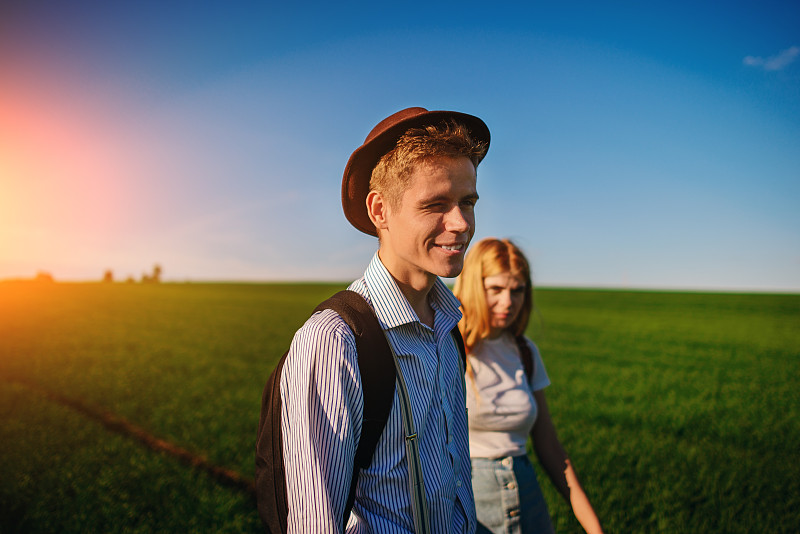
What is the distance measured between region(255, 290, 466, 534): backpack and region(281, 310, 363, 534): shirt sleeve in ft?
0.16

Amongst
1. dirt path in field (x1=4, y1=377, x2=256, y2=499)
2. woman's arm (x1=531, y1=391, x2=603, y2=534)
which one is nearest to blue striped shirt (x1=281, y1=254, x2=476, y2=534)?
woman's arm (x1=531, y1=391, x2=603, y2=534)

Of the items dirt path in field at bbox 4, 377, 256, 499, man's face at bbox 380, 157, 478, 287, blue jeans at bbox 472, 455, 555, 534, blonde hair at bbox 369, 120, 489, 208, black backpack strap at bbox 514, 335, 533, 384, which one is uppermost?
blonde hair at bbox 369, 120, 489, 208

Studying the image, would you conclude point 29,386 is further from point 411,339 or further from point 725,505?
point 725,505

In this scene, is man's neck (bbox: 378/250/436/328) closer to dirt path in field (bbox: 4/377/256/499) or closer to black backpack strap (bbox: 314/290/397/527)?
black backpack strap (bbox: 314/290/397/527)

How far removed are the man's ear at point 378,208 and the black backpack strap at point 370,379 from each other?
15.4 inches

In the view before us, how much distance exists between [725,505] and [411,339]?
609 centimetres

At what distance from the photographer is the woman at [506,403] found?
2.61 metres

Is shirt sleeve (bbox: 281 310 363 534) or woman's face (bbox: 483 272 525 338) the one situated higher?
woman's face (bbox: 483 272 525 338)

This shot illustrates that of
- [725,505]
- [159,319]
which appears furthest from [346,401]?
[159,319]

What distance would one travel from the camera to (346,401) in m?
1.37

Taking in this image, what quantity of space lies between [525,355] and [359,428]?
1.98 metres

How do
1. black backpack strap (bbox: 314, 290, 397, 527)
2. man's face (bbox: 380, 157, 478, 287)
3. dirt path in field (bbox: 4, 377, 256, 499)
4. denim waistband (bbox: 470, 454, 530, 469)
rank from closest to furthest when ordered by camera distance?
black backpack strap (bbox: 314, 290, 397, 527), man's face (bbox: 380, 157, 478, 287), denim waistband (bbox: 470, 454, 530, 469), dirt path in field (bbox: 4, 377, 256, 499)

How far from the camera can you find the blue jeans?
2566 millimetres

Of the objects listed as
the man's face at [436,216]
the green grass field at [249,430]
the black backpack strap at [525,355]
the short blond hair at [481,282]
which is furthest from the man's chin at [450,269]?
the green grass field at [249,430]
